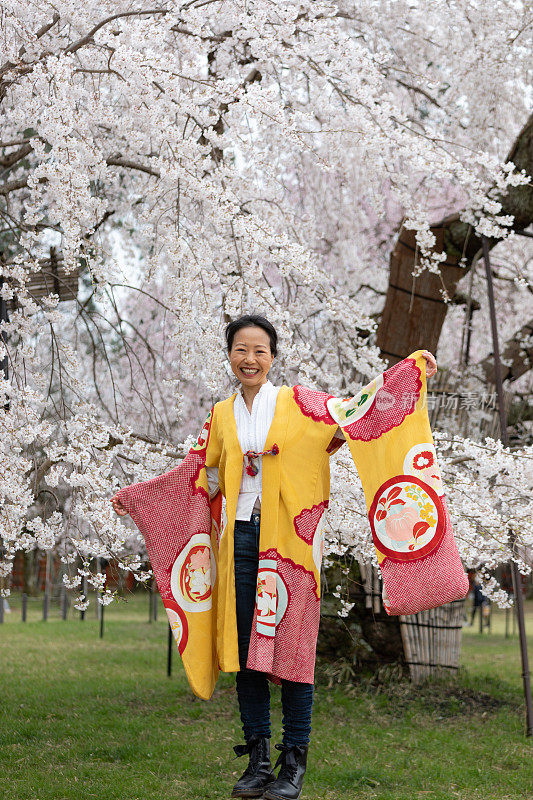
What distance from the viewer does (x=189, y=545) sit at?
2.93 m

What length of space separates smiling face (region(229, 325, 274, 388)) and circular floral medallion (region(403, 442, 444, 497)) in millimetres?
567

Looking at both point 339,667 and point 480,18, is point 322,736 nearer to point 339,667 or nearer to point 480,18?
point 339,667

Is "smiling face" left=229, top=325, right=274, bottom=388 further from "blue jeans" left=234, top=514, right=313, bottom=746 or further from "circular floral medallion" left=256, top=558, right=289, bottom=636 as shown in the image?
"circular floral medallion" left=256, top=558, right=289, bottom=636

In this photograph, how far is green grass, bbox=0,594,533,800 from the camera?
3809 mm

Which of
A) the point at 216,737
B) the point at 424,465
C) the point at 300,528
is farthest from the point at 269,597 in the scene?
the point at 216,737

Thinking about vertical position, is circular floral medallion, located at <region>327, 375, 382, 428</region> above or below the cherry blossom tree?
below

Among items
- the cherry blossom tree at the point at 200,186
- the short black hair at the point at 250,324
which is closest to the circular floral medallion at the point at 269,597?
the short black hair at the point at 250,324

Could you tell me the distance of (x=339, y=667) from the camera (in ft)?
20.4

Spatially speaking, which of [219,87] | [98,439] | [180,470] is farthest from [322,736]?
[219,87]

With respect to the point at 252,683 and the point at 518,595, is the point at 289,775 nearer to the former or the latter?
the point at 252,683

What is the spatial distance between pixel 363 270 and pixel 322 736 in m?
4.27

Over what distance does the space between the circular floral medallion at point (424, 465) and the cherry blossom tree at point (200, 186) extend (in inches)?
42.2

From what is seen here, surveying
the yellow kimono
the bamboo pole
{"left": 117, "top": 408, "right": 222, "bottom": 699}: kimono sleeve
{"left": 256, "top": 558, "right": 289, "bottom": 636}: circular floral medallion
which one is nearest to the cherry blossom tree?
the bamboo pole

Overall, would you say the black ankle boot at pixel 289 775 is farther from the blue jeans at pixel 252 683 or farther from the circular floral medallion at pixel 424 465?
the circular floral medallion at pixel 424 465
